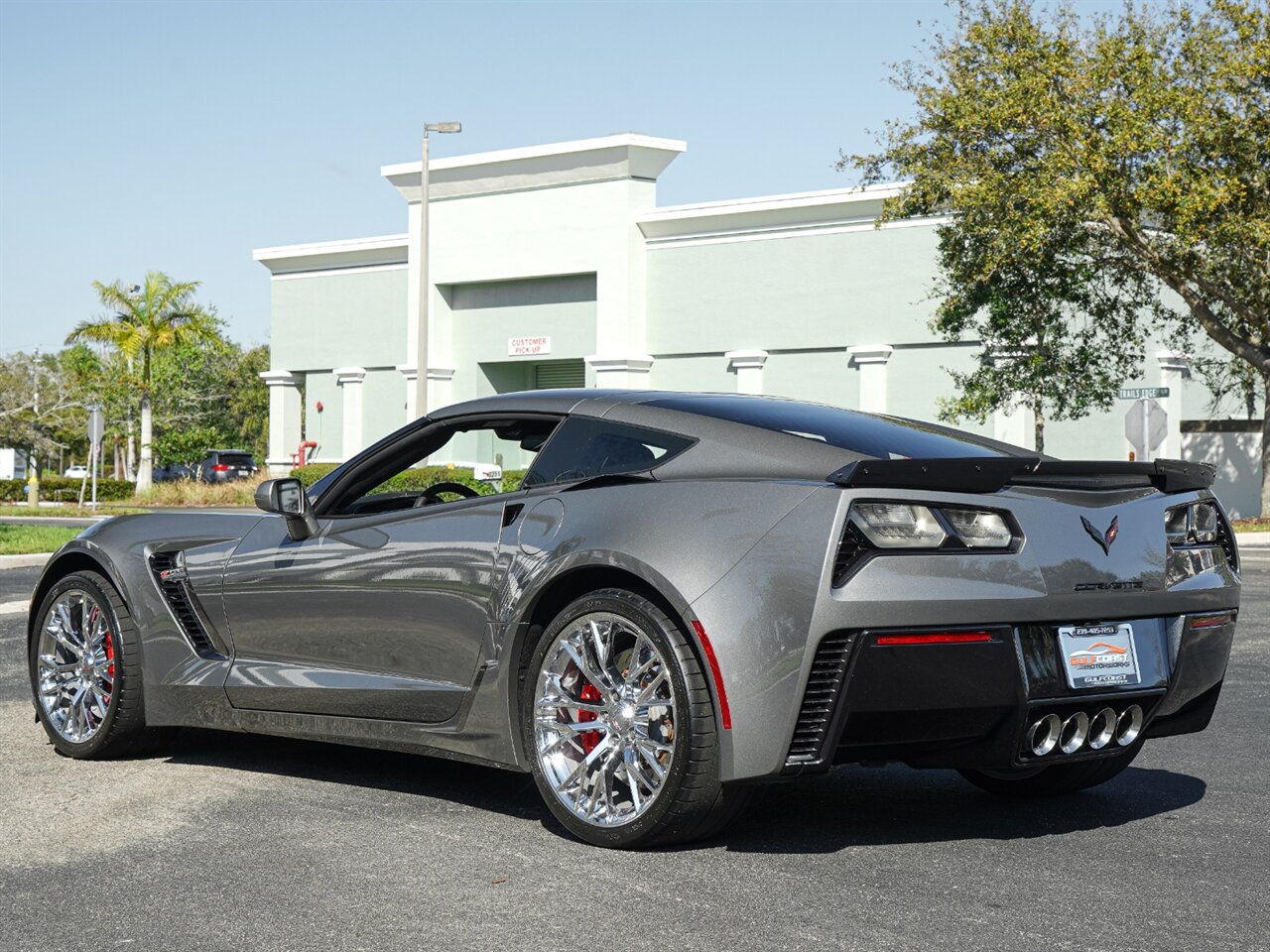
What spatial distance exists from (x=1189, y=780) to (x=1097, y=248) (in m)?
25.5

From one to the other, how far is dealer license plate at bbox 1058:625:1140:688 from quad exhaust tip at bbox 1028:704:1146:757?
0.10m

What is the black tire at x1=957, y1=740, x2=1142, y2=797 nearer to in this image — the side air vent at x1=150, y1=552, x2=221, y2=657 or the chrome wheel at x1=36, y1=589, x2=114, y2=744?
the side air vent at x1=150, y1=552, x2=221, y2=657

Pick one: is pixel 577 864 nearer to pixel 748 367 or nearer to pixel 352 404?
A: pixel 748 367

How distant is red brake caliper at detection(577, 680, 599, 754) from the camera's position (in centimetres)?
495

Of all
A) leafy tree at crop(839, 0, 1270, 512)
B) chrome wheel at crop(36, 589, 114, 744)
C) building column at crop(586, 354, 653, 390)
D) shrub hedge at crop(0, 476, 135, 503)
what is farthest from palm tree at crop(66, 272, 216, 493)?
chrome wheel at crop(36, 589, 114, 744)

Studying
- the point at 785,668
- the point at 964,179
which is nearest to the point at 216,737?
the point at 785,668

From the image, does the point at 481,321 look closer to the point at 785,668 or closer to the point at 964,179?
the point at 964,179

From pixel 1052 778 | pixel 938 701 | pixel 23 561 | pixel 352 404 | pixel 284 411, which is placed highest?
A: pixel 352 404

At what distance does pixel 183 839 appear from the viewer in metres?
5.06

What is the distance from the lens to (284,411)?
49719mm

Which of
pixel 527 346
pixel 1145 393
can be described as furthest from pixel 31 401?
pixel 1145 393

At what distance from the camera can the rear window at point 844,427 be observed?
16.6 ft

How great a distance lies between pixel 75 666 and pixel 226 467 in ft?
157

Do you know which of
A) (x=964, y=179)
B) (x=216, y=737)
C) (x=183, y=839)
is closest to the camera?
(x=183, y=839)
